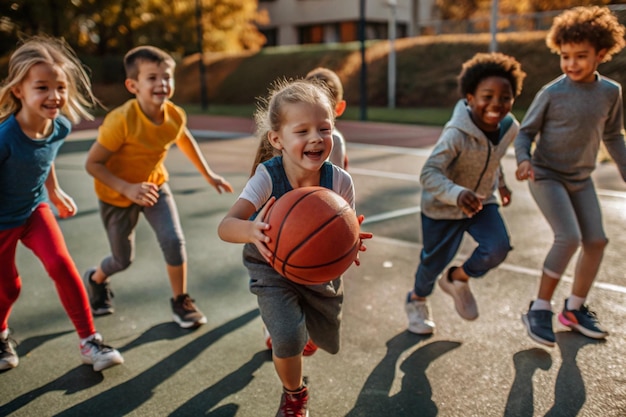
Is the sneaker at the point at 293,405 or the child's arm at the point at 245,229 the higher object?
the child's arm at the point at 245,229

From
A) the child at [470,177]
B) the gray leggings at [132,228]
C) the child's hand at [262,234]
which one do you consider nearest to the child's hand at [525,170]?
the child at [470,177]

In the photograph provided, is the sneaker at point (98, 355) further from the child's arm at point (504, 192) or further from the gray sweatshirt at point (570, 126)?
the gray sweatshirt at point (570, 126)

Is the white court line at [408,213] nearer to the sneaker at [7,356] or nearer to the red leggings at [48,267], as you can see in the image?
the red leggings at [48,267]

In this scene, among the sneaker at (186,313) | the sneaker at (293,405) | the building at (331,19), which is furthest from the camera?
the building at (331,19)

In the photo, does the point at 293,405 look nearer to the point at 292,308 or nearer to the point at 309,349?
the point at 292,308

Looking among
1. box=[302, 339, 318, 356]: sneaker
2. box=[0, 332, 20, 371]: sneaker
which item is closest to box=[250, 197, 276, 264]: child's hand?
box=[302, 339, 318, 356]: sneaker

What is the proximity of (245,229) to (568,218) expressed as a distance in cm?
221

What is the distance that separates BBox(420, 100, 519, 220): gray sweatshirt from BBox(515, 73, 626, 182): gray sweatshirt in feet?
0.62

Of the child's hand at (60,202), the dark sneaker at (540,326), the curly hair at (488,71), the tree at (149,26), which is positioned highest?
the tree at (149,26)

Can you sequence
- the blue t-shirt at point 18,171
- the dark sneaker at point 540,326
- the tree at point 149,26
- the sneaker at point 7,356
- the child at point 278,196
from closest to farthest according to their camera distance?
the child at point 278,196, the blue t-shirt at point 18,171, the sneaker at point 7,356, the dark sneaker at point 540,326, the tree at point 149,26

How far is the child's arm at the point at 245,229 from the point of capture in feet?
7.78

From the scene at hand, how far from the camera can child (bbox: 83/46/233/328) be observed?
3797 millimetres

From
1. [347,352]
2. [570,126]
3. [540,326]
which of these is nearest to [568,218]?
[570,126]

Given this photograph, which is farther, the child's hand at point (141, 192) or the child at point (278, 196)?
the child's hand at point (141, 192)
